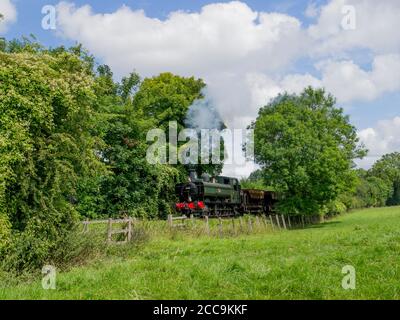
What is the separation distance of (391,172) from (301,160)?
78.8 m

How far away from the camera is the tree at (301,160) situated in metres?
34.7

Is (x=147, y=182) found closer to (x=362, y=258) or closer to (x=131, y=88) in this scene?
(x=131, y=88)

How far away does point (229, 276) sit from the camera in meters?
7.50

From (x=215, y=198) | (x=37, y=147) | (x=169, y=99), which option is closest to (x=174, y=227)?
(x=37, y=147)

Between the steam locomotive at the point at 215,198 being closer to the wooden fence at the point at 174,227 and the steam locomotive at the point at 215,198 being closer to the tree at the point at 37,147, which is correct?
the wooden fence at the point at 174,227

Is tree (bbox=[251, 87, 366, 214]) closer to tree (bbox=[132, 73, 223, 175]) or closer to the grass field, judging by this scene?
tree (bbox=[132, 73, 223, 175])

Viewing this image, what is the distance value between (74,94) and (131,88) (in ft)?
72.6

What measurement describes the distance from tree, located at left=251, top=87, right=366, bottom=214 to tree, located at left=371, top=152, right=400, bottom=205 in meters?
71.4

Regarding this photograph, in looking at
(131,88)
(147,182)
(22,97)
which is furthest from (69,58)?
(131,88)

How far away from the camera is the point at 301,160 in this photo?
3522 centimetres

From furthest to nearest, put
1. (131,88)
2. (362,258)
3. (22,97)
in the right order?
1. (131,88)
2. (22,97)
3. (362,258)

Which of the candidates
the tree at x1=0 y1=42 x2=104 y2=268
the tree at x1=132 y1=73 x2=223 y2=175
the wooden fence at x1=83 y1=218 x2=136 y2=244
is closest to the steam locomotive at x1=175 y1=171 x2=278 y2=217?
the tree at x1=132 y1=73 x2=223 y2=175

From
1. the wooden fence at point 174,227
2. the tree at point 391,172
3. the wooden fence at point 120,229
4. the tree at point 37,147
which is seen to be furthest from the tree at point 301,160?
the tree at point 391,172

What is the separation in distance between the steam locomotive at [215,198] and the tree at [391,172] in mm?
72624
